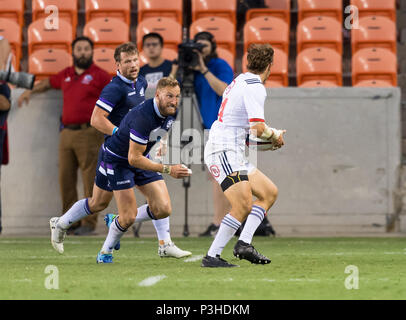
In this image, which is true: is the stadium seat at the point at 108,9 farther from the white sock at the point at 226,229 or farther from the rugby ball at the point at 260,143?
the white sock at the point at 226,229

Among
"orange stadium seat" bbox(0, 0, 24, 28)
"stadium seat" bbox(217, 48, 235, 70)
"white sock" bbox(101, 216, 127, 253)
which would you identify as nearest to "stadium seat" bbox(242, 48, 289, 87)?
"stadium seat" bbox(217, 48, 235, 70)

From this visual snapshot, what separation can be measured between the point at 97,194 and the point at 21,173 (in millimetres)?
4086

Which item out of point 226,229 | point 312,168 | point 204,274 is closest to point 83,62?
point 312,168

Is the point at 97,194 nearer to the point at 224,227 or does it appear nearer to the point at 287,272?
the point at 224,227

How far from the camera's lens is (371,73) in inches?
497

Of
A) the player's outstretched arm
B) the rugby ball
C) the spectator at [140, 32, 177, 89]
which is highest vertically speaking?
the spectator at [140, 32, 177, 89]

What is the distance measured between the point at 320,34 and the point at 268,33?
785 millimetres

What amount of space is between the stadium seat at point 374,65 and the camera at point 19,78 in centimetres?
498

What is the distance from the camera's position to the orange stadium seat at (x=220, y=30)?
13.0m

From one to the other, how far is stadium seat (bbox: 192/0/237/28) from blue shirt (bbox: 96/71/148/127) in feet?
20.4

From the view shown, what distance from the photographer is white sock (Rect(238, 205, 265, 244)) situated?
664 cm

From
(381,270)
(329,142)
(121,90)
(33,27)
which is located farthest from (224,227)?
(33,27)

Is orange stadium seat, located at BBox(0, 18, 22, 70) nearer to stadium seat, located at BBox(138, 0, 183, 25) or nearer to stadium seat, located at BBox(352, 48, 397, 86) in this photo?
stadium seat, located at BBox(138, 0, 183, 25)

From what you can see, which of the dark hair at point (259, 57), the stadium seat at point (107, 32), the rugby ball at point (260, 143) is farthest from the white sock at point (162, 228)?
the stadium seat at point (107, 32)
